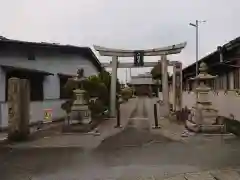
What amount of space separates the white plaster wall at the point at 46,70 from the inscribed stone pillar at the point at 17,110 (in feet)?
10.9

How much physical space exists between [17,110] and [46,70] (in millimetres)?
8873

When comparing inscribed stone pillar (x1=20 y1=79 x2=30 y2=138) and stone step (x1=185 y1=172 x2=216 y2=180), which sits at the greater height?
inscribed stone pillar (x1=20 y1=79 x2=30 y2=138)

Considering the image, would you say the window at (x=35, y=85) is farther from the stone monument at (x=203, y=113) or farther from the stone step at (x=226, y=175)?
the stone step at (x=226, y=175)

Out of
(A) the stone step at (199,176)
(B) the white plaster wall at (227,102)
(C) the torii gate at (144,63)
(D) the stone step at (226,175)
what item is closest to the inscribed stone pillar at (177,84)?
(C) the torii gate at (144,63)

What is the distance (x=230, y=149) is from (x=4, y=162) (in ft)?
24.4

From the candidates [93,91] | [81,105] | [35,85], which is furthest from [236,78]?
[35,85]

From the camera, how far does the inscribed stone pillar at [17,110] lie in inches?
570

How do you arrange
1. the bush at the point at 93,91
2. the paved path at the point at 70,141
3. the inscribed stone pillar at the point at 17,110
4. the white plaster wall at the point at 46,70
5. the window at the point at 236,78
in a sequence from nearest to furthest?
1. the paved path at the point at 70,141
2. the inscribed stone pillar at the point at 17,110
3. the white plaster wall at the point at 46,70
4. the window at the point at 236,78
5. the bush at the point at 93,91

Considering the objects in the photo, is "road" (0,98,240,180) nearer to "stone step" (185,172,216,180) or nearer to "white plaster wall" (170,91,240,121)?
"stone step" (185,172,216,180)

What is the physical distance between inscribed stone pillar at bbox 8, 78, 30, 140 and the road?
191 cm

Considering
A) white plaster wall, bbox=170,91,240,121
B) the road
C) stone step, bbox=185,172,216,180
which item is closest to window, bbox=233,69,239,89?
white plaster wall, bbox=170,91,240,121

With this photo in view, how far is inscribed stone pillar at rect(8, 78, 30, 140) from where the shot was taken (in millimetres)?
14484

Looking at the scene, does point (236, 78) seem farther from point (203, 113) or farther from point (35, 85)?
point (35, 85)

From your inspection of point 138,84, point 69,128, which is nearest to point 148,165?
point 69,128
